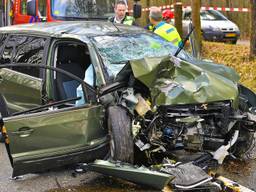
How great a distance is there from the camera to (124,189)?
190 inches

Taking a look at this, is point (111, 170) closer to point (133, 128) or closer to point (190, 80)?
point (133, 128)

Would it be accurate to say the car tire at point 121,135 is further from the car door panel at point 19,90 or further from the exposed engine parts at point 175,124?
the car door panel at point 19,90

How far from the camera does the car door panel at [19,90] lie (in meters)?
5.62

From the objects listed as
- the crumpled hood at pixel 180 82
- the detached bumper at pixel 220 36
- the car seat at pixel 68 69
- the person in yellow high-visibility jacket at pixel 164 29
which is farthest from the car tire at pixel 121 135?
the detached bumper at pixel 220 36

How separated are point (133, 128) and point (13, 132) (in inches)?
44.4

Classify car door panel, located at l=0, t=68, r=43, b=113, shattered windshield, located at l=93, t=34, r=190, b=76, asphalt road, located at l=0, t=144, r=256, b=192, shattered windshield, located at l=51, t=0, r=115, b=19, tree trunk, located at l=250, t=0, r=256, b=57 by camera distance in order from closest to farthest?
asphalt road, located at l=0, t=144, r=256, b=192 → shattered windshield, located at l=93, t=34, r=190, b=76 → car door panel, located at l=0, t=68, r=43, b=113 → tree trunk, located at l=250, t=0, r=256, b=57 → shattered windshield, located at l=51, t=0, r=115, b=19

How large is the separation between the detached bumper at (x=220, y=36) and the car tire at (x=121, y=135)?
14.1 metres

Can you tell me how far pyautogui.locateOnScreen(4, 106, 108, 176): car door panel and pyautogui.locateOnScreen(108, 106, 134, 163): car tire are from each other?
15cm

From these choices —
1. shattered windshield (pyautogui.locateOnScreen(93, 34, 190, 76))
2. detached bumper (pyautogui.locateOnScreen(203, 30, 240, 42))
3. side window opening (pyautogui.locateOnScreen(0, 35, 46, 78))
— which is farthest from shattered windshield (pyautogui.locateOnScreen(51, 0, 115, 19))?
detached bumper (pyautogui.locateOnScreen(203, 30, 240, 42))

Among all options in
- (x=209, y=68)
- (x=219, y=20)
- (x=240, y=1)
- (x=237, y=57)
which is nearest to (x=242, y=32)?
(x=240, y=1)

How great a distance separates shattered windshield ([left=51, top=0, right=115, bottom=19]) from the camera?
10.5 metres

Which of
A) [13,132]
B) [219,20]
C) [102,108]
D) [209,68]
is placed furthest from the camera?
[219,20]

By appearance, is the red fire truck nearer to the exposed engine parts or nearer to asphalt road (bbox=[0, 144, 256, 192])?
asphalt road (bbox=[0, 144, 256, 192])

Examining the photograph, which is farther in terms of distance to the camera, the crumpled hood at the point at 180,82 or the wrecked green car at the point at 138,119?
the crumpled hood at the point at 180,82
